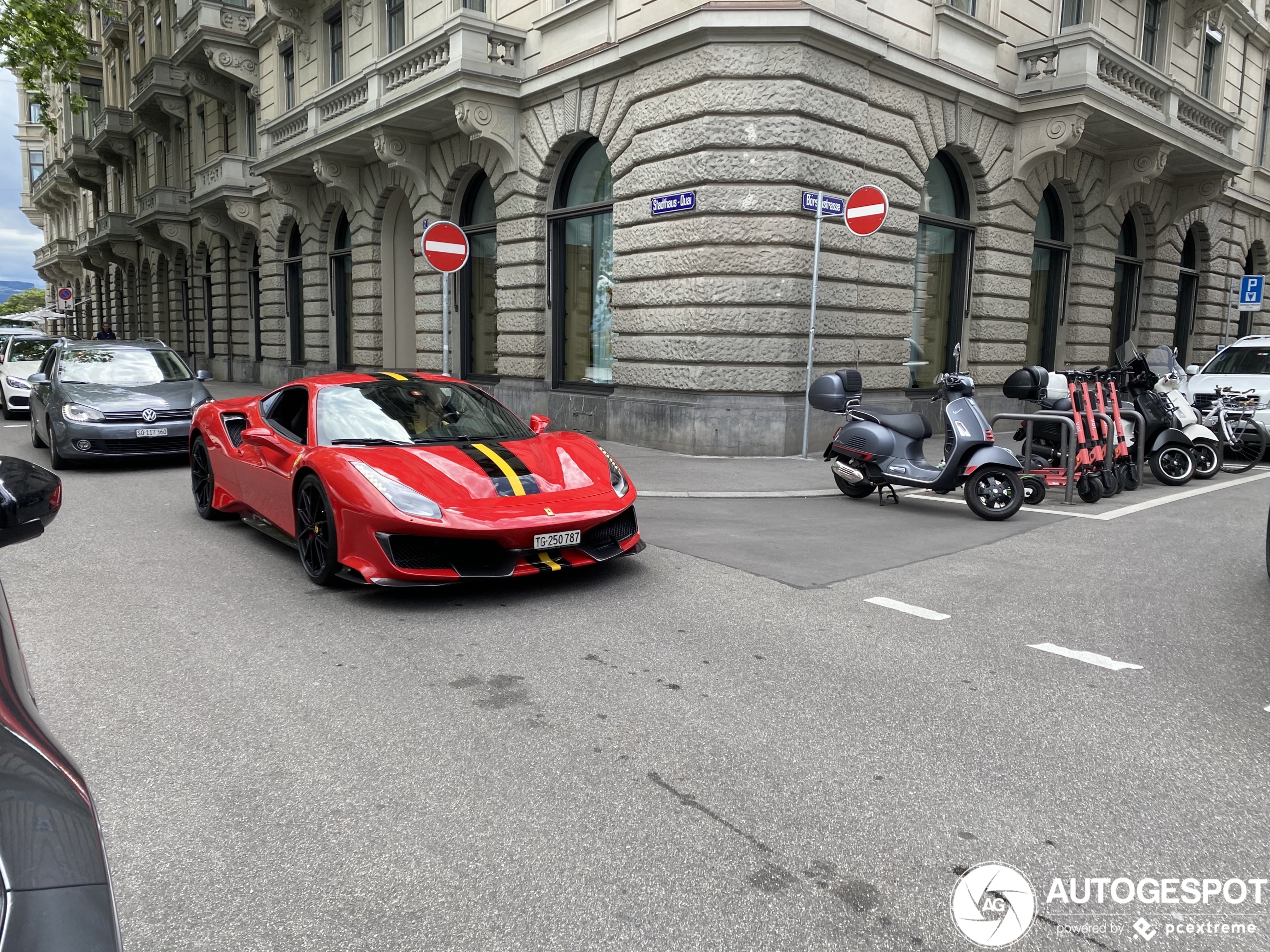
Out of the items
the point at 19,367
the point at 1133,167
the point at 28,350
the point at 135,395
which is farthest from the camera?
the point at 28,350

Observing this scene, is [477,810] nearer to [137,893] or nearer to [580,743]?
[580,743]

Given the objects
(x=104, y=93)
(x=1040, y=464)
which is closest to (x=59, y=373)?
(x=1040, y=464)

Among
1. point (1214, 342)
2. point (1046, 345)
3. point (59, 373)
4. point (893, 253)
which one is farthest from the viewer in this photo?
point (1214, 342)

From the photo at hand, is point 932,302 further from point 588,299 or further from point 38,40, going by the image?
point 38,40

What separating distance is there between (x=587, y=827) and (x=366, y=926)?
0.71m

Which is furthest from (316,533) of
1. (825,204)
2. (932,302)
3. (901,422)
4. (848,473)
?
(932,302)

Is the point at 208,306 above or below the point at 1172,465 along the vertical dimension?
above

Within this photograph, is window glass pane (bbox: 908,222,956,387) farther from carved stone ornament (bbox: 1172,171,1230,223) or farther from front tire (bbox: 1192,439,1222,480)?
carved stone ornament (bbox: 1172,171,1230,223)

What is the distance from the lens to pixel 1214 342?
22922 mm

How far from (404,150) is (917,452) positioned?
12166 mm

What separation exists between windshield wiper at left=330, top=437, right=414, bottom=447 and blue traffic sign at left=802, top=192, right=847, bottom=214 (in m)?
7.51

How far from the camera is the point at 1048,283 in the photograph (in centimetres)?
1734

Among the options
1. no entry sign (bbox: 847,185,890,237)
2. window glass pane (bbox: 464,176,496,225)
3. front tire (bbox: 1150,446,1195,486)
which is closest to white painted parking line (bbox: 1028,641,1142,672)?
front tire (bbox: 1150,446,1195,486)

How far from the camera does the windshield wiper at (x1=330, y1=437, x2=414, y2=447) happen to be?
19.0 feet
